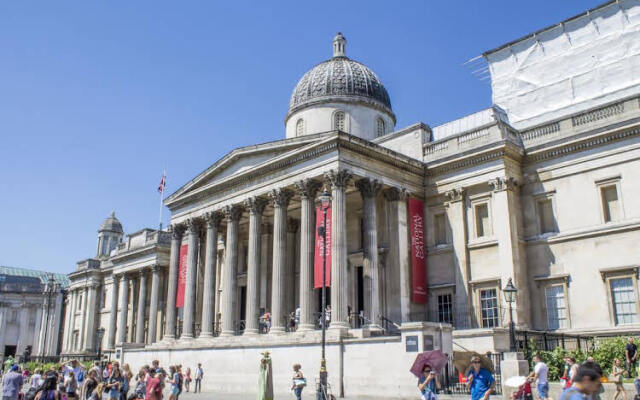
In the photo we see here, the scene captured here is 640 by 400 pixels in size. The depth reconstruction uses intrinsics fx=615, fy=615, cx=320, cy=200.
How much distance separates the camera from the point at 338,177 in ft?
91.1

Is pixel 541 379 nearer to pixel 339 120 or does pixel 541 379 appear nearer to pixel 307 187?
pixel 307 187

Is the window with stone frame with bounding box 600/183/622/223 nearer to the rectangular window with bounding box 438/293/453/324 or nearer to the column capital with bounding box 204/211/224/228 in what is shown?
the rectangular window with bounding box 438/293/453/324

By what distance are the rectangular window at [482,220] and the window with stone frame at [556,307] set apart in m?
3.92

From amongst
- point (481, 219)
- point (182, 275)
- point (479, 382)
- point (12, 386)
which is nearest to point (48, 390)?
point (12, 386)

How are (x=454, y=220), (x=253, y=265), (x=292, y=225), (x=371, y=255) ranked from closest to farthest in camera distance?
(x=371, y=255)
(x=454, y=220)
(x=253, y=265)
(x=292, y=225)

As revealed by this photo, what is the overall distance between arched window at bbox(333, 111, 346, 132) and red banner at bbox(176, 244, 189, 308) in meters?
11.8

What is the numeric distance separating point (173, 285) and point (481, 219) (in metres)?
18.8

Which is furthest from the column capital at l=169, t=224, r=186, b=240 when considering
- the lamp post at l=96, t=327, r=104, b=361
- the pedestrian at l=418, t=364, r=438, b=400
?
the pedestrian at l=418, t=364, r=438, b=400

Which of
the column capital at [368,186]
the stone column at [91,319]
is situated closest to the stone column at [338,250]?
the column capital at [368,186]

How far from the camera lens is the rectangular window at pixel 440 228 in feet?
103

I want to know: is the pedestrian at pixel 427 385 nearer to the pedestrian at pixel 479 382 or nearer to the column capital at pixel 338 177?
the pedestrian at pixel 479 382

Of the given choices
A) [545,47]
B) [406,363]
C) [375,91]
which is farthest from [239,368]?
[545,47]

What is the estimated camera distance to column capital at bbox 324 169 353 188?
27766 mm

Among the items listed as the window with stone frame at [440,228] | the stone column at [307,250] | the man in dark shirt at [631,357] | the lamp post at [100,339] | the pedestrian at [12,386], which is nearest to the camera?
the pedestrian at [12,386]
